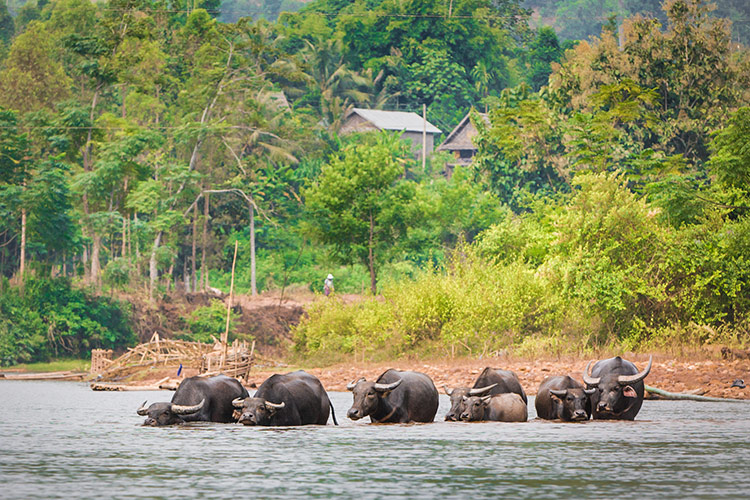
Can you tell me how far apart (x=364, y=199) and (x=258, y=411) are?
123ft

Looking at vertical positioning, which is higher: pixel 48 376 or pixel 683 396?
pixel 683 396

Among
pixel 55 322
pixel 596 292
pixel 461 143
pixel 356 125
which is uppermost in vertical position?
pixel 356 125

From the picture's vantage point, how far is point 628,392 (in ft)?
86.6

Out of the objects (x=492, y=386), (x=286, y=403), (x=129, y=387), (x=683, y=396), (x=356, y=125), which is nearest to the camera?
(x=286, y=403)

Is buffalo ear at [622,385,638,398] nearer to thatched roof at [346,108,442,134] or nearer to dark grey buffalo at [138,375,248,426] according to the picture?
dark grey buffalo at [138,375,248,426]

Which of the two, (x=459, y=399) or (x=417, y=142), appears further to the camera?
(x=417, y=142)

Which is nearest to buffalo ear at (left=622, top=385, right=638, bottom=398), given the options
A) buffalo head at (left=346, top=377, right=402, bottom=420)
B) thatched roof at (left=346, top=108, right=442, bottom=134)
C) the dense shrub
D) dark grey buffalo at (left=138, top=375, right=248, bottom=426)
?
buffalo head at (left=346, top=377, right=402, bottom=420)

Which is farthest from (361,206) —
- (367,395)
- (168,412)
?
(367,395)

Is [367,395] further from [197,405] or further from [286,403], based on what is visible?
[197,405]

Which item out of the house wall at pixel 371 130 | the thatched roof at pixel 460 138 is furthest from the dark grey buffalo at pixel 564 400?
the thatched roof at pixel 460 138

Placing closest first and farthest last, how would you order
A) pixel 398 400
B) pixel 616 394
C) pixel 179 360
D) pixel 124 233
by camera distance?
pixel 398 400 < pixel 616 394 < pixel 179 360 < pixel 124 233

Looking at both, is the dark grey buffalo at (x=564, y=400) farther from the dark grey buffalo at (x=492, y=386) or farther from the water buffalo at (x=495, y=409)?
the dark grey buffalo at (x=492, y=386)

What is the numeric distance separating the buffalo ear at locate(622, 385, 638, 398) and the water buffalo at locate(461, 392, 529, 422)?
2.17m

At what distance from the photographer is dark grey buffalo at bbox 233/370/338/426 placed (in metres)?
23.9
